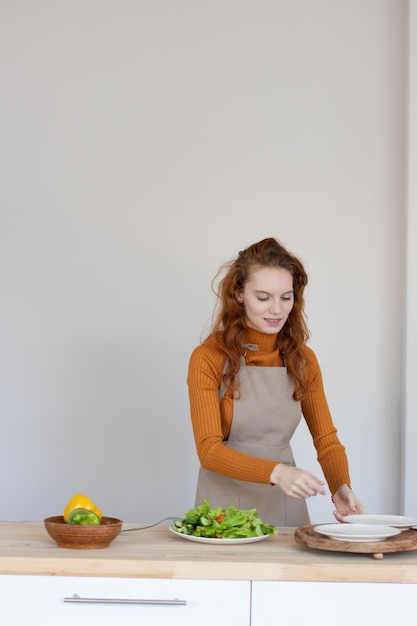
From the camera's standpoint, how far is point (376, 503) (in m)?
3.77

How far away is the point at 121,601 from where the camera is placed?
1857 millimetres

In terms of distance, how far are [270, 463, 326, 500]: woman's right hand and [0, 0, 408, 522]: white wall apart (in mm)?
1563

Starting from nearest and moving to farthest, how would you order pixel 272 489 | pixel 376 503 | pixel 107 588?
pixel 107 588
pixel 272 489
pixel 376 503

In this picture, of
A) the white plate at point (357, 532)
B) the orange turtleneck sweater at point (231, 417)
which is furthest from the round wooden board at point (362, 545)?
the orange turtleneck sweater at point (231, 417)

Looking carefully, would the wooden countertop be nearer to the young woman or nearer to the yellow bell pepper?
the yellow bell pepper

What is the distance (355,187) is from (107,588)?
249 cm

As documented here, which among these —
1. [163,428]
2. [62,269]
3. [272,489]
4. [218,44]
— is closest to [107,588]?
[272,489]

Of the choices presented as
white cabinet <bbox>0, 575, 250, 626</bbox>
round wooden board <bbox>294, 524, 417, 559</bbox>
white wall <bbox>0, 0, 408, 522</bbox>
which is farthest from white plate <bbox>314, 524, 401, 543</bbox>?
white wall <bbox>0, 0, 408, 522</bbox>

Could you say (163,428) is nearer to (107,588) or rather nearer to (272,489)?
(272,489)

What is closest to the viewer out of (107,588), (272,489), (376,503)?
(107,588)

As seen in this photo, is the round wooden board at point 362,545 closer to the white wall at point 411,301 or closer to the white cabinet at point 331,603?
the white cabinet at point 331,603

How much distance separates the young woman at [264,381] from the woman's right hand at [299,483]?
0.42 m

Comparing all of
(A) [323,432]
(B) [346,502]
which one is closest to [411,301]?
(A) [323,432]

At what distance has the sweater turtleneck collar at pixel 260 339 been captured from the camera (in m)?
2.83
